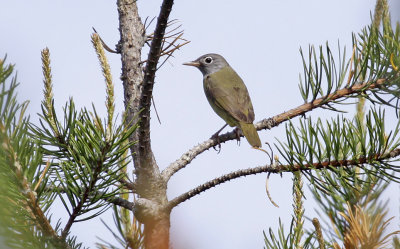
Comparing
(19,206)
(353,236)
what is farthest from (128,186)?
(353,236)

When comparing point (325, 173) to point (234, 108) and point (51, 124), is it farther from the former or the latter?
point (234, 108)

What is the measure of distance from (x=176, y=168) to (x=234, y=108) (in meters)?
3.48

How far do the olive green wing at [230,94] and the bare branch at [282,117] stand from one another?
2385 millimetres

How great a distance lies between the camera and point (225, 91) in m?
6.90

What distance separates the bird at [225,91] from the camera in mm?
5969

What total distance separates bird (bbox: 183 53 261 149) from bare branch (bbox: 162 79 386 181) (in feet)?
6.80

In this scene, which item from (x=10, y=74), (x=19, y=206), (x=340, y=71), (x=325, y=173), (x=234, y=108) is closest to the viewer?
(x=10, y=74)

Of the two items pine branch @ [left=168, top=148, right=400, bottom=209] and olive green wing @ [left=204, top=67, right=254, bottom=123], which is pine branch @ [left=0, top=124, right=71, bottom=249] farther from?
olive green wing @ [left=204, top=67, right=254, bottom=123]

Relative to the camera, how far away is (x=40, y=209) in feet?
5.44

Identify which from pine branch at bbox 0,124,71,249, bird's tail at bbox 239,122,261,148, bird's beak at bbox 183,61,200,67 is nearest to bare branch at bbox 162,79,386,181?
bird's tail at bbox 239,122,261,148

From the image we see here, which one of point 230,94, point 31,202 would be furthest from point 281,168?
point 230,94

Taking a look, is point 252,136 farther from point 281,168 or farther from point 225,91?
point 225,91

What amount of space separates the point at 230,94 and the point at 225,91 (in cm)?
14

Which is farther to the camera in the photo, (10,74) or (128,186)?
(128,186)
